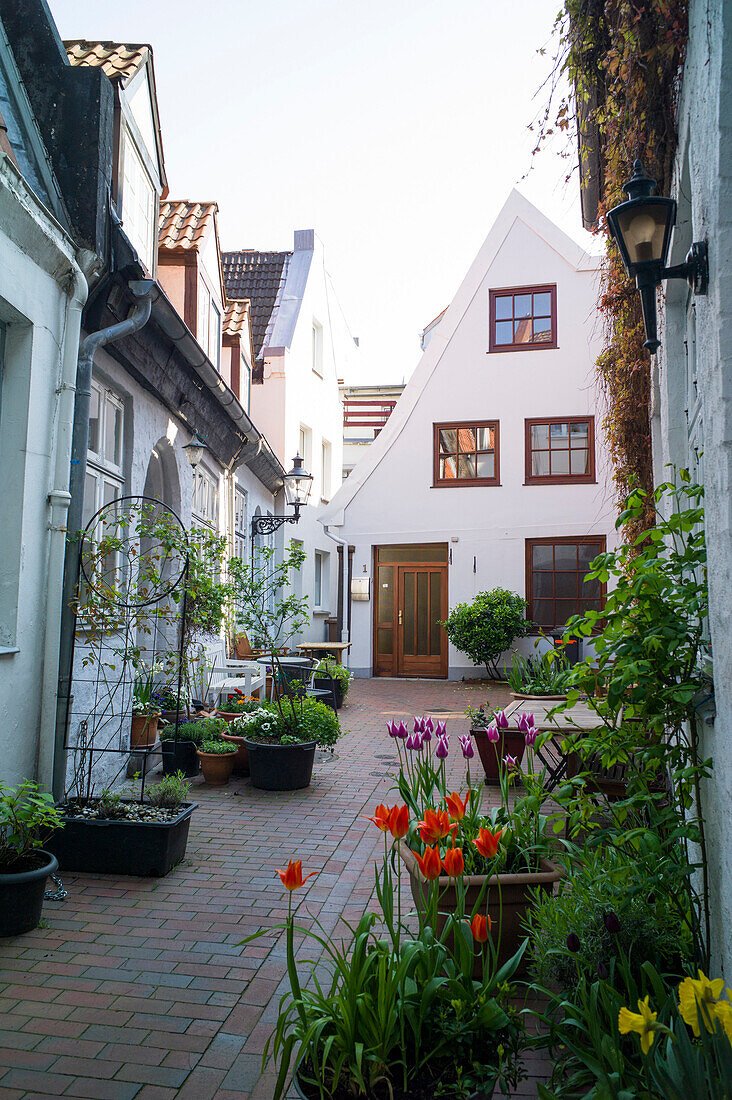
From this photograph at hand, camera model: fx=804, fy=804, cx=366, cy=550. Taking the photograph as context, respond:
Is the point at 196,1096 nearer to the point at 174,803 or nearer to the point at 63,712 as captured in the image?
the point at 174,803

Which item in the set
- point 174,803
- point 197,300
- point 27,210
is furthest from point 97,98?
point 174,803

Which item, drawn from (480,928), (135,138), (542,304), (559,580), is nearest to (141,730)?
(135,138)

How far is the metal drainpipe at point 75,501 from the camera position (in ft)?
15.5

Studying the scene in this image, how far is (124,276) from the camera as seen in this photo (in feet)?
17.7

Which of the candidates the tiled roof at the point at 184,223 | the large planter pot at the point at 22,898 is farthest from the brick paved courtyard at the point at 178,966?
the tiled roof at the point at 184,223

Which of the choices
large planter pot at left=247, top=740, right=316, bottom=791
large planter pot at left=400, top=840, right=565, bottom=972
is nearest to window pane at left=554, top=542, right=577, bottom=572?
large planter pot at left=247, top=740, right=316, bottom=791

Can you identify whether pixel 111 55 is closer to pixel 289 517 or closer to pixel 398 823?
pixel 398 823

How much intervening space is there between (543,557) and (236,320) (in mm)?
7054

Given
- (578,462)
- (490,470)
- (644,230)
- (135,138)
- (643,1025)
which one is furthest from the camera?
(490,470)

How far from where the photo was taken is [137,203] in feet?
21.2

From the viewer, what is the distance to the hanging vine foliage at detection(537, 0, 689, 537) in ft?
10.7

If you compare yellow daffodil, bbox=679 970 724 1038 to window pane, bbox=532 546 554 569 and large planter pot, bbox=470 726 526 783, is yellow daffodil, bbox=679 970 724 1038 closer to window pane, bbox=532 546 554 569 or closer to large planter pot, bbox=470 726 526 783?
large planter pot, bbox=470 726 526 783

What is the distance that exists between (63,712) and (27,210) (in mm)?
2771

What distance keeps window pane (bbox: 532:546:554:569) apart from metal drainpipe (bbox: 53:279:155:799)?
10.6 metres
